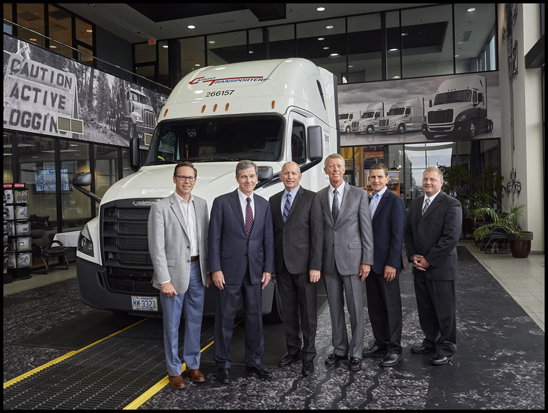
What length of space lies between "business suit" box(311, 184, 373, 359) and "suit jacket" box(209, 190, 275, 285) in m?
0.52

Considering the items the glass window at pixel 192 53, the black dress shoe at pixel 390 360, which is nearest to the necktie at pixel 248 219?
the black dress shoe at pixel 390 360

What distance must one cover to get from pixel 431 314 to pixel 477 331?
114 cm

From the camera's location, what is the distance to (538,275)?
809cm

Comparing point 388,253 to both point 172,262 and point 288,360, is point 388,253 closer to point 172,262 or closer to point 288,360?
point 288,360

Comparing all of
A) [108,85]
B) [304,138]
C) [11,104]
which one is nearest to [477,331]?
[304,138]

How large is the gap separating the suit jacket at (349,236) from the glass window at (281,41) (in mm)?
14354

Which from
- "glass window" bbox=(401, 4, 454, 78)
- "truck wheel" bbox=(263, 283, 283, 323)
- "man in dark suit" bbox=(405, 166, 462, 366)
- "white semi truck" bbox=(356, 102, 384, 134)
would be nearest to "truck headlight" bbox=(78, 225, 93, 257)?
"truck wheel" bbox=(263, 283, 283, 323)

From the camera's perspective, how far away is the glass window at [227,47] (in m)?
17.5

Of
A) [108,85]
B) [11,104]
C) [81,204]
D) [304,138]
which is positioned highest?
[108,85]

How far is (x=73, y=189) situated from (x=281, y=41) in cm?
993

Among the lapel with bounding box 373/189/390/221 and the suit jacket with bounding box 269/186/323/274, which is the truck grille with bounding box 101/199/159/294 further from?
the lapel with bounding box 373/189/390/221

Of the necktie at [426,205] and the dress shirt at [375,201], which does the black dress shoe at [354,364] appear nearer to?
the dress shirt at [375,201]

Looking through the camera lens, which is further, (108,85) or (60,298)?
(108,85)

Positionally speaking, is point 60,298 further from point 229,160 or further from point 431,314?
point 431,314
